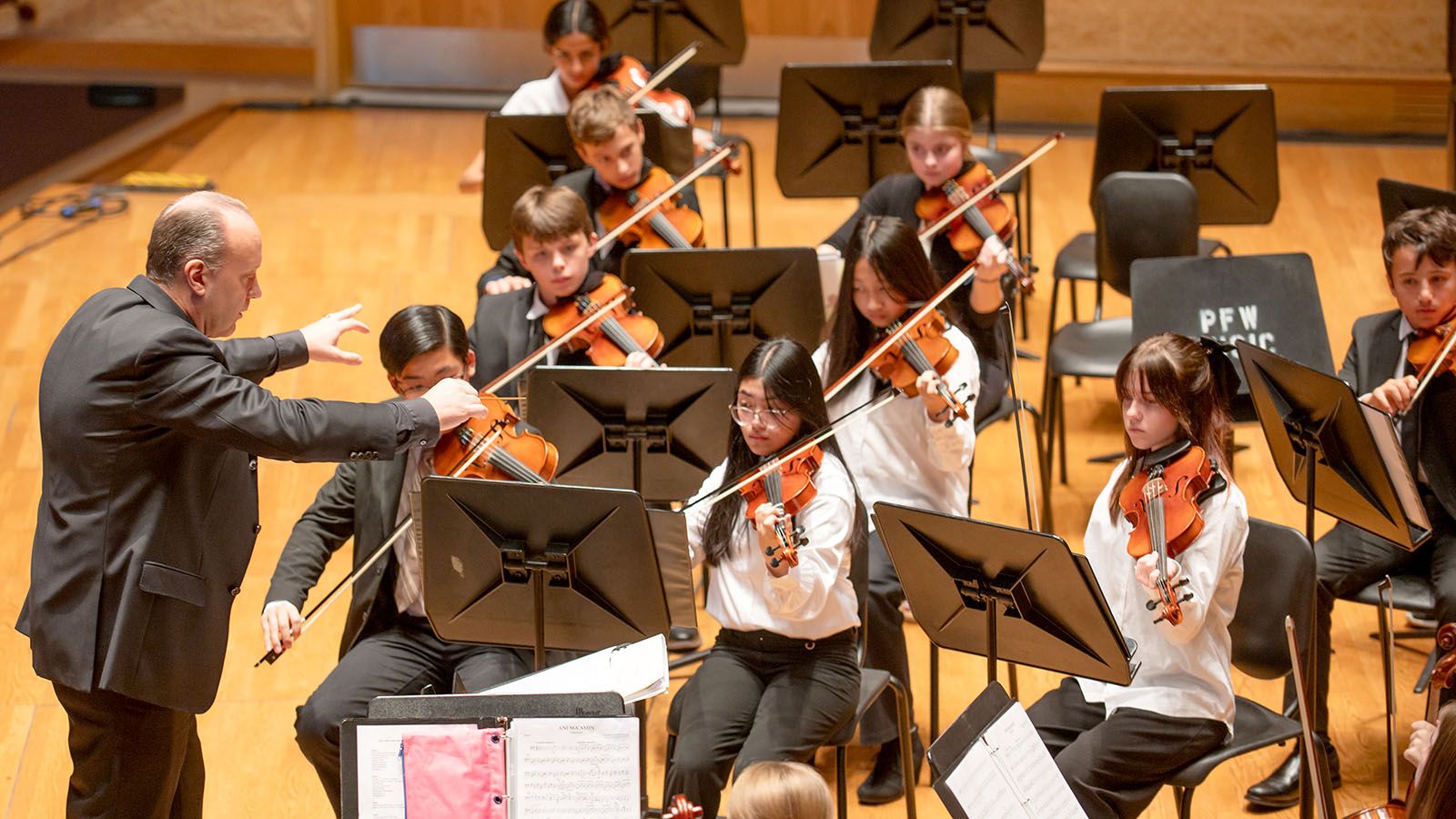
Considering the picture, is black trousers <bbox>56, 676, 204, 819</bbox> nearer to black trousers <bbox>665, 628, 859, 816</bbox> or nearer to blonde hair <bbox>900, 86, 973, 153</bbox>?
black trousers <bbox>665, 628, 859, 816</bbox>

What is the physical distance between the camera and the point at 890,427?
3633mm

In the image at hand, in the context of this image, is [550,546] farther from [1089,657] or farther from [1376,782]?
[1376,782]

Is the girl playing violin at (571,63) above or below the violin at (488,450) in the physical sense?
above

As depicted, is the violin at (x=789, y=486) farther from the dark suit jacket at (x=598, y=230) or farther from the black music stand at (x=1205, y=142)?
the black music stand at (x=1205, y=142)

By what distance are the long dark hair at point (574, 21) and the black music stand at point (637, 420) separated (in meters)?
1.76

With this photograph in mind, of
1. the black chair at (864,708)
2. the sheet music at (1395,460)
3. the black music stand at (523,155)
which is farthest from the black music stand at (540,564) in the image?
the black music stand at (523,155)

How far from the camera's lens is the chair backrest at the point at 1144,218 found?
4418 mm

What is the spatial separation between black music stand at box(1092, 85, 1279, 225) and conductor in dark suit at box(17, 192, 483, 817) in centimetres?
266

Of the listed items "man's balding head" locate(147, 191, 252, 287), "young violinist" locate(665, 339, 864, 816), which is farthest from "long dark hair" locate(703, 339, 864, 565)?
"man's balding head" locate(147, 191, 252, 287)

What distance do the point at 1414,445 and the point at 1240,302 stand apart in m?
0.62

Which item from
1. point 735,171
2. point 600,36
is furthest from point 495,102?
point 735,171

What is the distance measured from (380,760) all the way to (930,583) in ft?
3.27

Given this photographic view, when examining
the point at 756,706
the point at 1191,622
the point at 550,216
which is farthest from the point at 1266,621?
the point at 550,216

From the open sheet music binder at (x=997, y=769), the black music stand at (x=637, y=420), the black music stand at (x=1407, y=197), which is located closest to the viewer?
the open sheet music binder at (x=997, y=769)
